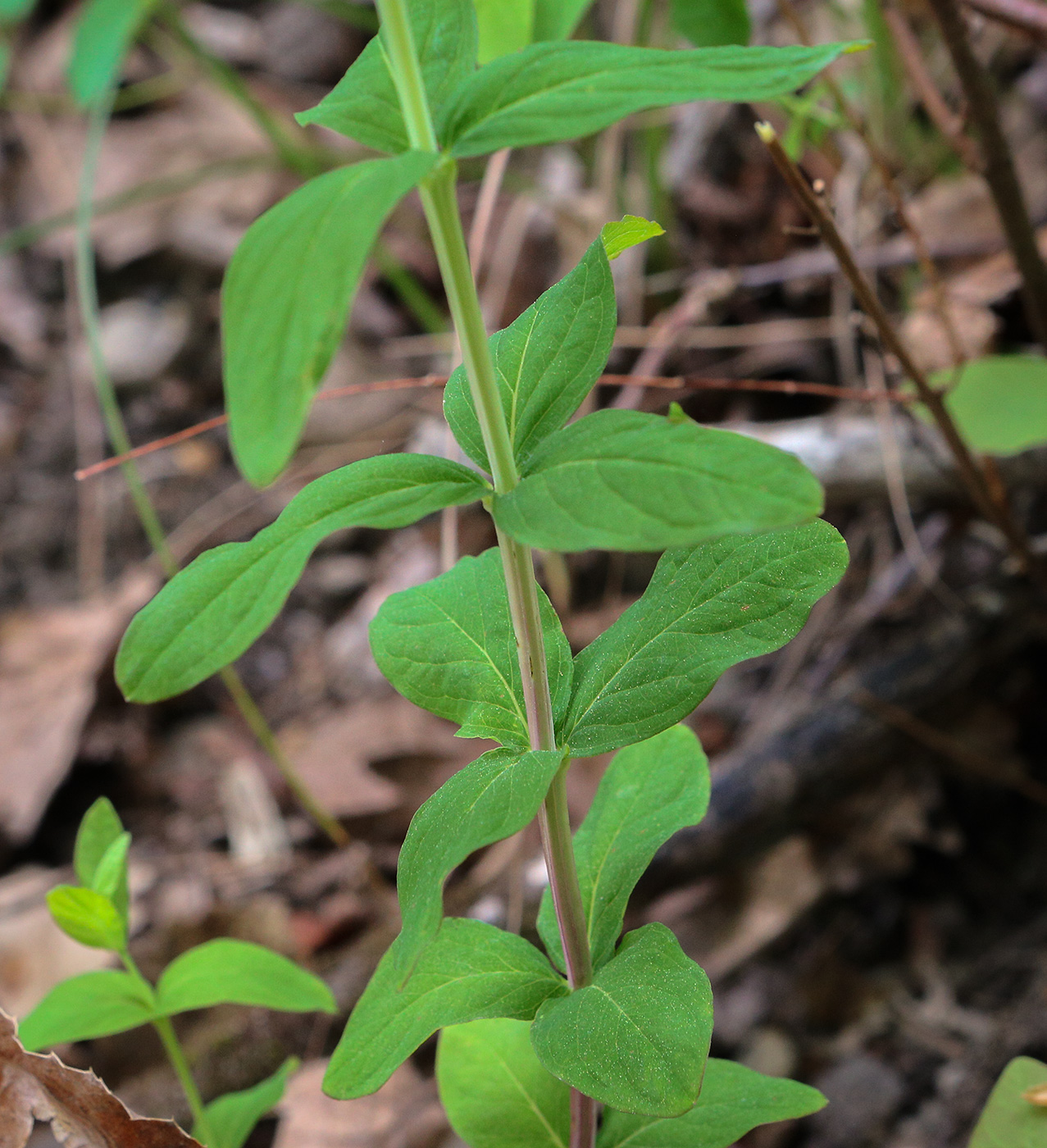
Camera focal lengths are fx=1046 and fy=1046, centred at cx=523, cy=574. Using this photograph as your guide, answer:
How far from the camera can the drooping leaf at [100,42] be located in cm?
229

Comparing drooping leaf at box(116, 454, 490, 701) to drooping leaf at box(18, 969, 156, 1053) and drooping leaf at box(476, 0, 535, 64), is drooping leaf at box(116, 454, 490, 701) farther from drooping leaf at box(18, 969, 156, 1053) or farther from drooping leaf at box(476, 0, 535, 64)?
drooping leaf at box(476, 0, 535, 64)

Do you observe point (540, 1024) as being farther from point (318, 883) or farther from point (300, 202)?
point (318, 883)

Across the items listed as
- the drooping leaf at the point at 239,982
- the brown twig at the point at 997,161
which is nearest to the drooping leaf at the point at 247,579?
the drooping leaf at the point at 239,982

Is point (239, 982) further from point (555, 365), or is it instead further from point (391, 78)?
point (391, 78)

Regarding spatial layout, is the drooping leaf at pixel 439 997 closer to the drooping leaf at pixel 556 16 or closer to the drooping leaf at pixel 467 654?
the drooping leaf at pixel 467 654

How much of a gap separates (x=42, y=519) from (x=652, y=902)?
198cm

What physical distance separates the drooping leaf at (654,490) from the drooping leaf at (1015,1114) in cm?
73

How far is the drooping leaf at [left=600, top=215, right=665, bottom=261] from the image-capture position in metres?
0.72

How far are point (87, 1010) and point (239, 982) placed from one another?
14 cm

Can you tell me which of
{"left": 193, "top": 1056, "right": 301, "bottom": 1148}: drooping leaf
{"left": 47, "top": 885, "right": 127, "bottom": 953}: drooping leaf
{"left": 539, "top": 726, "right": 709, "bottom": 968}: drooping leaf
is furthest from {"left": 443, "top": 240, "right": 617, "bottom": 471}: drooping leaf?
{"left": 193, "top": 1056, "right": 301, "bottom": 1148}: drooping leaf

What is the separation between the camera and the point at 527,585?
704mm

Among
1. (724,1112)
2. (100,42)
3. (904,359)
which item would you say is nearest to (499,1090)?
(724,1112)

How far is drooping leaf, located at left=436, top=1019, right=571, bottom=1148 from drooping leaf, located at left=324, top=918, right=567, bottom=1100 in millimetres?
145

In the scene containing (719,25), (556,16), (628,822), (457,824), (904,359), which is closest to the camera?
(457,824)
